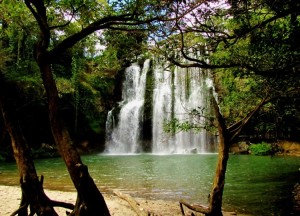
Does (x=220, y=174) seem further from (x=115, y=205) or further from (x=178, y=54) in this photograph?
(x=115, y=205)

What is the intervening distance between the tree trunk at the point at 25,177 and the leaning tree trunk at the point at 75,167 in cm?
67

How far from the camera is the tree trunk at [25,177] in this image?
18.9 feet

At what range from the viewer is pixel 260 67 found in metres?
6.80

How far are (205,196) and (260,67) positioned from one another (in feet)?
17.7

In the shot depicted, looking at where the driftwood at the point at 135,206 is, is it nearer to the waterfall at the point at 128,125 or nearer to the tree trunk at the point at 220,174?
the tree trunk at the point at 220,174

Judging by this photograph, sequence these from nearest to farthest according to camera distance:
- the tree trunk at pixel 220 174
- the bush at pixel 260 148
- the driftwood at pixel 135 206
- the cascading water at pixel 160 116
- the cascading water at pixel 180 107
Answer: the tree trunk at pixel 220 174
the driftwood at pixel 135 206
the bush at pixel 260 148
the cascading water at pixel 180 107
the cascading water at pixel 160 116

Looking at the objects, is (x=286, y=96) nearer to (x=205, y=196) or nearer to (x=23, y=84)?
(x=205, y=196)

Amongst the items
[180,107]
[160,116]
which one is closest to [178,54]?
[180,107]

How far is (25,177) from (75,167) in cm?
104

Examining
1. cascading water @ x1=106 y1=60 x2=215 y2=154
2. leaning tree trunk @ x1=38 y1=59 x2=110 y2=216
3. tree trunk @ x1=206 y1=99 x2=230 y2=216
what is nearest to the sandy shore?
tree trunk @ x1=206 y1=99 x2=230 y2=216

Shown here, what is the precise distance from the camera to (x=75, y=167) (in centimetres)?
547

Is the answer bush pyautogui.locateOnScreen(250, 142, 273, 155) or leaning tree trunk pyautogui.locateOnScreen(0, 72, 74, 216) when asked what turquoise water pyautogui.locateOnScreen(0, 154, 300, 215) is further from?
bush pyautogui.locateOnScreen(250, 142, 273, 155)

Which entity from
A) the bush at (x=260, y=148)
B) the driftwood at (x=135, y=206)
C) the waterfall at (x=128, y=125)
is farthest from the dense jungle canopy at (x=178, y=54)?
the waterfall at (x=128, y=125)

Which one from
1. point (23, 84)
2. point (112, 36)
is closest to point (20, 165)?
point (112, 36)
